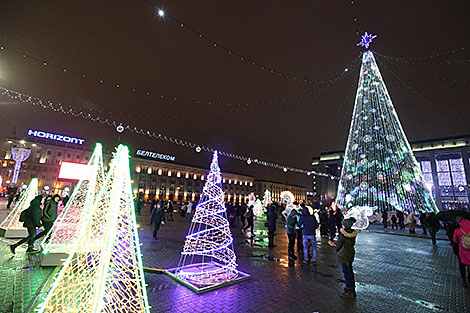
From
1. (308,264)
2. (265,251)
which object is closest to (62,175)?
(265,251)

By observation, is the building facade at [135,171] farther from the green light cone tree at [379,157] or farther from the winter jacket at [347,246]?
the winter jacket at [347,246]

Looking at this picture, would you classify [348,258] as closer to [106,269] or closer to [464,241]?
[464,241]

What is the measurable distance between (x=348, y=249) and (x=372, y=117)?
14.5 meters

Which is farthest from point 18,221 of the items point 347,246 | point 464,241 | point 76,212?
point 464,241

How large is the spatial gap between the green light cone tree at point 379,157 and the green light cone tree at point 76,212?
16985 millimetres

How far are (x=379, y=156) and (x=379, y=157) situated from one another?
0.24 ft

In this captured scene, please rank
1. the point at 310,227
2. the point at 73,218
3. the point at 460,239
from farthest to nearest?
1. the point at 310,227
2. the point at 73,218
3. the point at 460,239

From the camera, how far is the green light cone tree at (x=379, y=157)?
15742 millimetres

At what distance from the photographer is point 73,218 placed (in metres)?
7.34

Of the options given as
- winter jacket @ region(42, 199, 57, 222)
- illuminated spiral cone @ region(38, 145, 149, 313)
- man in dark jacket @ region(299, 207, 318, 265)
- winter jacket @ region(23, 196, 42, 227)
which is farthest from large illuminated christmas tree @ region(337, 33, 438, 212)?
winter jacket @ region(23, 196, 42, 227)

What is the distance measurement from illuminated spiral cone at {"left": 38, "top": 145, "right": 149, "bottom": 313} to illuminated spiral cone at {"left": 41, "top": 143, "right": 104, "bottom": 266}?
325cm

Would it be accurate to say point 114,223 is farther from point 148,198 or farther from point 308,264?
point 148,198

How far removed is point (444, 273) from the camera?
7.00m

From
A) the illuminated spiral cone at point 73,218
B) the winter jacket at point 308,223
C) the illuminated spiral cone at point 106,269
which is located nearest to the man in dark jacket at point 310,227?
the winter jacket at point 308,223
